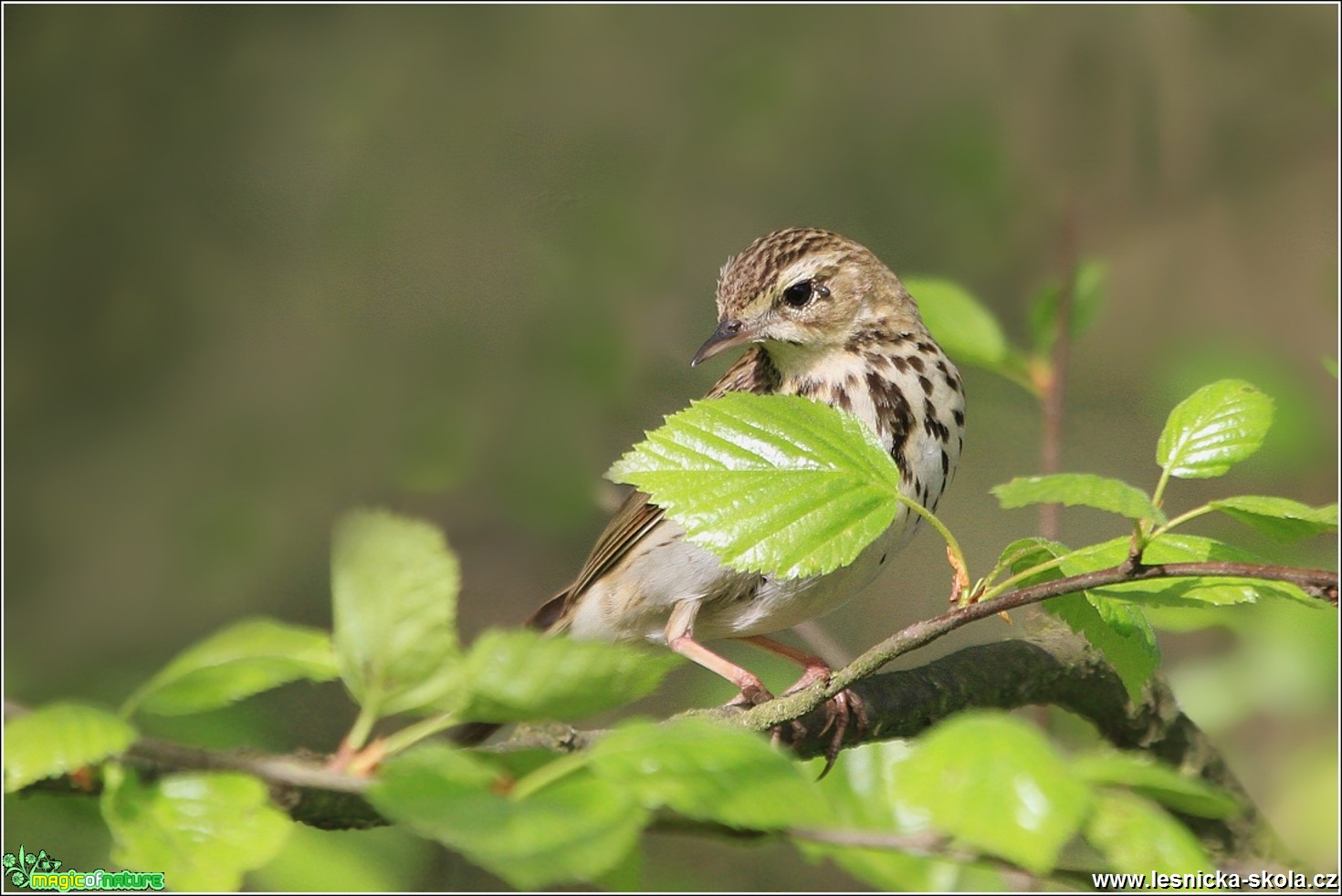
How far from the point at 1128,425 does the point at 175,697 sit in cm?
652

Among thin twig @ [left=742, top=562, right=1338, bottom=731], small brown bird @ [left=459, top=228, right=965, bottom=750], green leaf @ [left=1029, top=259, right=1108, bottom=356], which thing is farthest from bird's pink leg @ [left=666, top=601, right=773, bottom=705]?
thin twig @ [left=742, top=562, right=1338, bottom=731]

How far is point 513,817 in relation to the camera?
1.26m

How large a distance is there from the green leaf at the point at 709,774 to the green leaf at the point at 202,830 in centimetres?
36

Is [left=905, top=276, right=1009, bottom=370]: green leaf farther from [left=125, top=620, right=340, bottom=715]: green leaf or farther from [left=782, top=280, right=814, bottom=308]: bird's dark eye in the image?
[left=125, top=620, right=340, bottom=715]: green leaf

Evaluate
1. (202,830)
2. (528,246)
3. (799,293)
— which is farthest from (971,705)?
(528,246)

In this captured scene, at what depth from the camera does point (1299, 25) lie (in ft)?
26.0

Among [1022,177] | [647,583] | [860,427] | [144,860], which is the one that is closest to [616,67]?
[1022,177]

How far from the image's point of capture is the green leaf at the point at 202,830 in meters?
1.38

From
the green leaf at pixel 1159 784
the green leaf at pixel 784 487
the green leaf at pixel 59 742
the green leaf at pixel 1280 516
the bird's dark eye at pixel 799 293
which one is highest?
the bird's dark eye at pixel 799 293

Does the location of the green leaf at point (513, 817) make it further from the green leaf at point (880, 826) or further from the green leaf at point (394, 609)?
the green leaf at point (880, 826)

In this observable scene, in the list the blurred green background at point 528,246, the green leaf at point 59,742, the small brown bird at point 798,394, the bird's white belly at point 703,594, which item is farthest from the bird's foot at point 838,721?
the blurred green background at point 528,246

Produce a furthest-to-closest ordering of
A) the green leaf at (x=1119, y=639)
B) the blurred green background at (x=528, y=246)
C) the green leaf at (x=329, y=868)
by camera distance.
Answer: the blurred green background at (x=528, y=246)
the green leaf at (x=329, y=868)
the green leaf at (x=1119, y=639)

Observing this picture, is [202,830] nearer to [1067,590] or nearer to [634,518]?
[1067,590]

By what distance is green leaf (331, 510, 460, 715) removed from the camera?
1.33m
